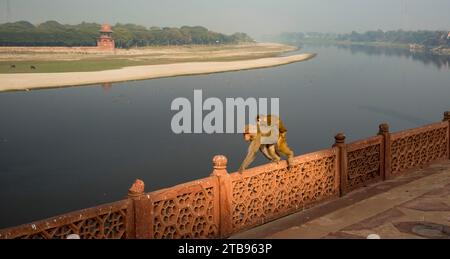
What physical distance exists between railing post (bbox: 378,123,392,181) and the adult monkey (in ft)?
7.99

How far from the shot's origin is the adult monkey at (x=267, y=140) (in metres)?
6.96

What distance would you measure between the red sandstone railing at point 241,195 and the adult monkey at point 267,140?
22 centimetres

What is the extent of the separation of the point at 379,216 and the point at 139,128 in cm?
2304

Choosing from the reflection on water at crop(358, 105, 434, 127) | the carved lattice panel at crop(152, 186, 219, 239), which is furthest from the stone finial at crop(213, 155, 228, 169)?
the reflection on water at crop(358, 105, 434, 127)

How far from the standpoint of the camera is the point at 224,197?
632 centimetres

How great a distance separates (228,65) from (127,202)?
234ft

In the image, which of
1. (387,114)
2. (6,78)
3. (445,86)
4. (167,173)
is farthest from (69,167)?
(445,86)

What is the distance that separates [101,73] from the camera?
56125mm

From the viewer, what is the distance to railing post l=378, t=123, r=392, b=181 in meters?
8.80

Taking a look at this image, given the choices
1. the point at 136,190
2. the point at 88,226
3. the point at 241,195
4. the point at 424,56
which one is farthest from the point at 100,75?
the point at 424,56

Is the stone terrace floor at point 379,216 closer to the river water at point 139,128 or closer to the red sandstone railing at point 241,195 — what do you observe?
the red sandstone railing at point 241,195

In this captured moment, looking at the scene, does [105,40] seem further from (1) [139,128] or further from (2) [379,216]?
(2) [379,216]

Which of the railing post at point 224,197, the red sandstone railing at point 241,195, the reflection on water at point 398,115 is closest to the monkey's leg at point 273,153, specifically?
the red sandstone railing at point 241,195
